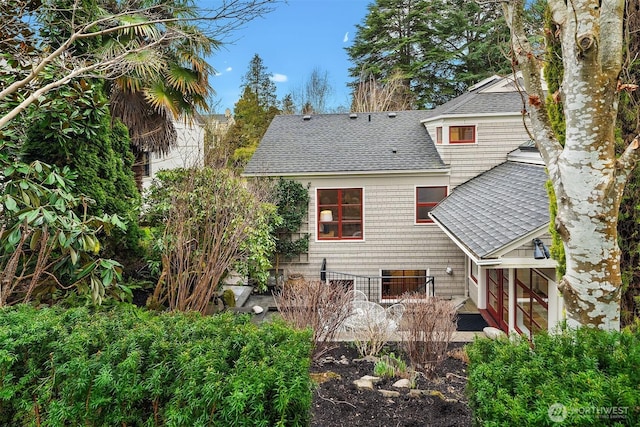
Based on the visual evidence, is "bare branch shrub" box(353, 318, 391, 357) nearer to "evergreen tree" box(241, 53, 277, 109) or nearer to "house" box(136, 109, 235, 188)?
"house" box(136, 109, 235, 188)

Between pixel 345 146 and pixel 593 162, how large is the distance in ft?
34.8

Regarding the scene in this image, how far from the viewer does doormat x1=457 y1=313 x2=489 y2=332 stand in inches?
332

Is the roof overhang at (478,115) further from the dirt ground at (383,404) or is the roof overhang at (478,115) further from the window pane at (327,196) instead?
the dirt ground at (383,404)

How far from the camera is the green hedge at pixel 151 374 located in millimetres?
2174

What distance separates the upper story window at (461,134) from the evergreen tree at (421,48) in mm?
11959

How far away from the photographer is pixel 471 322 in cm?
903

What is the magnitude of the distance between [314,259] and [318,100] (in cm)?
2075

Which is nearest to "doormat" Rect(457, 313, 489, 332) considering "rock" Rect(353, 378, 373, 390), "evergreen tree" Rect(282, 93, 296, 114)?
"rock" Rect(353, 378, 373, 390)

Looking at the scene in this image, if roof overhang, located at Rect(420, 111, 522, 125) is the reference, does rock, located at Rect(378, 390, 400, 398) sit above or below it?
below

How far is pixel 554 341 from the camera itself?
2.58 metres

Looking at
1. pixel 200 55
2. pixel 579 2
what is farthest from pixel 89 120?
pixel 579 2

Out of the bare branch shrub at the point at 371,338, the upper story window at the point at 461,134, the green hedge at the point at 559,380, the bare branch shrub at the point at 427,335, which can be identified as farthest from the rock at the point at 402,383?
the upper story window at the point at 461,134

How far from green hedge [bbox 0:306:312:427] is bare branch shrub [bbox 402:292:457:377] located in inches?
99.9

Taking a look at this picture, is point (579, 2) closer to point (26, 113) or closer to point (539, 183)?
point (539, 183)
